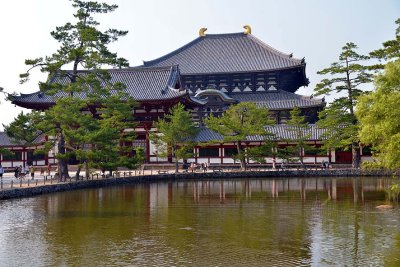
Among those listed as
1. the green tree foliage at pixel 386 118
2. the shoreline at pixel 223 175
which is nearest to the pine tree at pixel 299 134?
the shoreline at pixel 223 175

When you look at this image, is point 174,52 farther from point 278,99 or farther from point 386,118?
point 386,118

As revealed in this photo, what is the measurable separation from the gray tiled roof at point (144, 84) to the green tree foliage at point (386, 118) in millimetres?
28986

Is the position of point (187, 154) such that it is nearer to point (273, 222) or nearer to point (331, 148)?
point (331, 148)

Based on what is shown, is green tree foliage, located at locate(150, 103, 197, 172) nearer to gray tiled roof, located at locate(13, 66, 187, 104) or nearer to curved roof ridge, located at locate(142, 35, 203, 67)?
gray tiled roof, located at locate(13, 66, 187, 104)

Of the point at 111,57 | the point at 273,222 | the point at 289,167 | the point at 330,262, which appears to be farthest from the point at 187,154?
the point at 330,262

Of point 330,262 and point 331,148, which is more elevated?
point 331,148

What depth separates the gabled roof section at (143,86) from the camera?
5506cm

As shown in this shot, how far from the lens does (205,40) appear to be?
7844 centimetres

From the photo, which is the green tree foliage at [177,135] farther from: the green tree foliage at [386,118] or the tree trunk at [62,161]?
the green tree foliage at [386,118]

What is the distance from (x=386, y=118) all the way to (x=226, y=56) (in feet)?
159

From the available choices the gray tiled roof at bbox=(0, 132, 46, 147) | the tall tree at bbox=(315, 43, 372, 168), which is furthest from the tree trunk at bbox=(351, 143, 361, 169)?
the gray tiled roof at bbox=(0, 132, 46, 147)

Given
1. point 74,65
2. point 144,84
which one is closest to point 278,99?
point 144,84

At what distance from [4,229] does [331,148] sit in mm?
40004

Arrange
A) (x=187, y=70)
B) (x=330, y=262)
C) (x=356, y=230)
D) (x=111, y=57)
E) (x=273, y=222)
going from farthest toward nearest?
(x=187, y=70), (x=111, y=57), (x=273, y=222), (x=356, y=230), (x=330, y=262)
